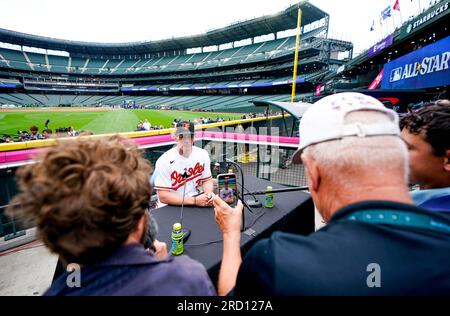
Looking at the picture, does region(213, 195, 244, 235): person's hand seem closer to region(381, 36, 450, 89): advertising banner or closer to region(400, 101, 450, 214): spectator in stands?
region(400, 101, 450, 214): spectator in stands

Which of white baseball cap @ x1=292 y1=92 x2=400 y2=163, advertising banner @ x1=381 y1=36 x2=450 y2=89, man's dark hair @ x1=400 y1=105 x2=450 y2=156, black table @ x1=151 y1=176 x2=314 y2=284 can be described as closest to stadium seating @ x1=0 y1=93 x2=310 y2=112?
advertising banner @ x1=381 y1=36 x2=450 y2=89

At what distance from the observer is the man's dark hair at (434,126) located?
160cm

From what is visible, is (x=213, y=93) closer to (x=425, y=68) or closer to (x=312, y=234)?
(x=425, y=68)

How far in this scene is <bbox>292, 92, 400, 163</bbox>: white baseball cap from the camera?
0.90m

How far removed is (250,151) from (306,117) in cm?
559

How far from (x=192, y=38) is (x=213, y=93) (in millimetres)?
13884

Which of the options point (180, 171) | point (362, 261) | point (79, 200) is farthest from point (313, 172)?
point (180, 171)

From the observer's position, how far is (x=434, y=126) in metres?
1.63

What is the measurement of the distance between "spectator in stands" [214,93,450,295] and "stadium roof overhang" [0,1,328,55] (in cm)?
3905

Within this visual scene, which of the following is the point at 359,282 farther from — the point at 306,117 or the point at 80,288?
the point at 80,288

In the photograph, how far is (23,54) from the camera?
2133 inches

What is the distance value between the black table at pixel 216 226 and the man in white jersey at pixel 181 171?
0.30m

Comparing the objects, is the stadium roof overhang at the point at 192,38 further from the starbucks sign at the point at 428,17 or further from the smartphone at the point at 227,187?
the smartphone at the point at 227,187

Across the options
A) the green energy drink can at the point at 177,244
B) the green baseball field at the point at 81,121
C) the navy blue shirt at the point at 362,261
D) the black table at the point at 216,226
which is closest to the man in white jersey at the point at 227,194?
the black table at the point at 216,226
